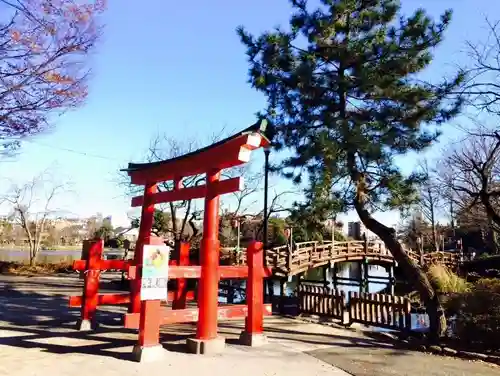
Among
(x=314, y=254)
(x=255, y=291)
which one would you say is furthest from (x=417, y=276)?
(x=314, y=254)

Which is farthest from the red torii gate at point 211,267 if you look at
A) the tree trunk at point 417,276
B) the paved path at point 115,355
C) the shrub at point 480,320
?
the shrub at point 480,320

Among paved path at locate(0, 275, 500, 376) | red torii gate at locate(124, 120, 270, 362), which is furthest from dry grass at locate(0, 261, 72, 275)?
red torii gate at locate(124, 120, 270, 362)

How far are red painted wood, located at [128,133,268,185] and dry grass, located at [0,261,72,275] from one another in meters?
21.5

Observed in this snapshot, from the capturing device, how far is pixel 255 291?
7961mm

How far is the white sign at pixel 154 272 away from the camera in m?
6.29

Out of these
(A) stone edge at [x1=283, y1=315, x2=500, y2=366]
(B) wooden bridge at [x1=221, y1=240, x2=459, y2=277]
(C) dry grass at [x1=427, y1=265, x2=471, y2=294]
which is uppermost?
(B) wooden bridge at [x1=221, y1=240, x2=459, y2=277]

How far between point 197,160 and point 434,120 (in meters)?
5.69

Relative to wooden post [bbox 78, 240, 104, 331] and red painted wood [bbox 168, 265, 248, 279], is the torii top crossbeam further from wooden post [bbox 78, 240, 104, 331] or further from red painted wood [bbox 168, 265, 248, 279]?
wooden post [bbox 78, 240, 104, 331]

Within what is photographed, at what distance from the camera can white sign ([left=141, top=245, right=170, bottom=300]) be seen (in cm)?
629

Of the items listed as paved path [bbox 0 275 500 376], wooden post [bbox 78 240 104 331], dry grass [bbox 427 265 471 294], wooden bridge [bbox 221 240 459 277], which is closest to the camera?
paved path [bbox 0 275 500 376]

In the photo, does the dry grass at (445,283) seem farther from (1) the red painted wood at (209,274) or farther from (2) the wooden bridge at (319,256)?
(1) the red painted wood at (209,274)

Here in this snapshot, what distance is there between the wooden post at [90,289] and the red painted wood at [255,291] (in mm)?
3470

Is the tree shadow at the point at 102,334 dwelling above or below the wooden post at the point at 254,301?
below

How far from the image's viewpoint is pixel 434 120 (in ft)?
32.2
